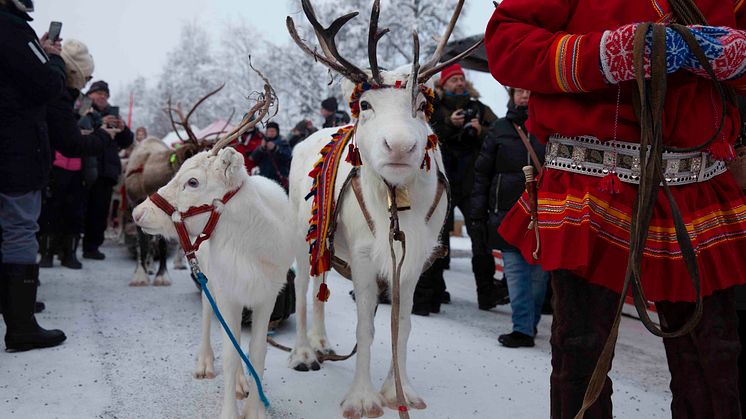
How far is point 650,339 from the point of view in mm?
5477

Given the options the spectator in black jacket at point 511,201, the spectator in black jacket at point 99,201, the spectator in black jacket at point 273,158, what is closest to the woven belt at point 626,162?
the spectator in black jacket at point 511,201

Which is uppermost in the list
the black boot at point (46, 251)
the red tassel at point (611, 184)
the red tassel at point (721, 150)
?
the red tassel at point (721, 150)

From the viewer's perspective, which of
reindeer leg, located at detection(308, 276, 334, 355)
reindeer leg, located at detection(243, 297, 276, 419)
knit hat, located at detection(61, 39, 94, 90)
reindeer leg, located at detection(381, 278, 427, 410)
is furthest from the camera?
knit hat, located at detection(61, 39, 94, 90)

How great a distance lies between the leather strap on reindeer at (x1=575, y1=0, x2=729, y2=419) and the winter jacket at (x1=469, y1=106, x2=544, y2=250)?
3.23 meters

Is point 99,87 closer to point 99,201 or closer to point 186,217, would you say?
point 99,201

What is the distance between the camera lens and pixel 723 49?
5.79ft

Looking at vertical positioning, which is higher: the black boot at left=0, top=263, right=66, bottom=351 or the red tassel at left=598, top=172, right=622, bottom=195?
the red tassel at left=598, top=172, right=622, bottom=195

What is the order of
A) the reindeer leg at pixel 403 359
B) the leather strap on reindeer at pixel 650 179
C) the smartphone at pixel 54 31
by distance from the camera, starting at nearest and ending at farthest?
1. the leather strap on reindeer at pixel 650 179
2. the reindeer leg at pixel 403 359
3. the smartphone at pixel 54 31

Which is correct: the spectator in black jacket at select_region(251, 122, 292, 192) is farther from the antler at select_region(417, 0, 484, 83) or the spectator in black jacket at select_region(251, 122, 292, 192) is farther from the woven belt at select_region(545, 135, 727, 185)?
the woven belt at select_region(545, 135, 727, 185)

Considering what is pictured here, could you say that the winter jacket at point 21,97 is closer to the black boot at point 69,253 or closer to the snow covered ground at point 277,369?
the snow covered ground at point 277,369

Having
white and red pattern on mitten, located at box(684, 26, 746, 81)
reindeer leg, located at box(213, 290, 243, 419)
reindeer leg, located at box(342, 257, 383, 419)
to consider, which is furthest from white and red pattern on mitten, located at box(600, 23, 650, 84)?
reindeer leg, located at box(213, 290, 243, 419)

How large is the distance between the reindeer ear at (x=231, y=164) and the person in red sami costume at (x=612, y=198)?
156cm

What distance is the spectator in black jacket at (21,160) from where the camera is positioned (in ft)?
13.0

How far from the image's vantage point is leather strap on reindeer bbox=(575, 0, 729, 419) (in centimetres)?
175
